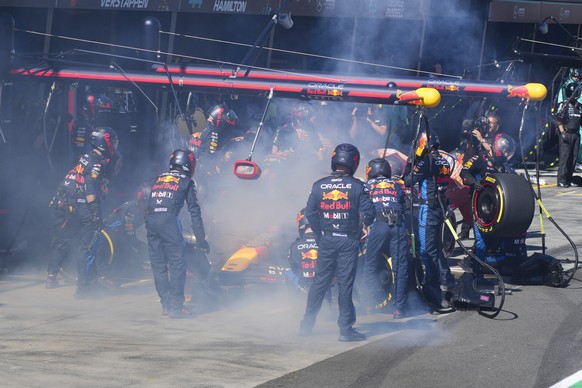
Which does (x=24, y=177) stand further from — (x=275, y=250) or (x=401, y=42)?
(x=401, y=42)

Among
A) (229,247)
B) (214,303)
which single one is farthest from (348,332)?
(229,247)

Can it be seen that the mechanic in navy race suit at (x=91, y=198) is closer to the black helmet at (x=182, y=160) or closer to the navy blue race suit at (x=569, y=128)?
the black helmet at (x=182, y=160)

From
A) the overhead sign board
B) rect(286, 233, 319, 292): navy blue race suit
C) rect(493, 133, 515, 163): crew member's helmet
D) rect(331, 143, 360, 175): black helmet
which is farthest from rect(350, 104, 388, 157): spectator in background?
rect(331, 143, 360, 175): black helmet

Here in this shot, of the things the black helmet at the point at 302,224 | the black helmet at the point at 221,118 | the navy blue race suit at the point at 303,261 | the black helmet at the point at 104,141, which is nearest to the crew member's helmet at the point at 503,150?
the black helmet at the point at 302,224

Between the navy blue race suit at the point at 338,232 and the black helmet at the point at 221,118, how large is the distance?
16.5ft

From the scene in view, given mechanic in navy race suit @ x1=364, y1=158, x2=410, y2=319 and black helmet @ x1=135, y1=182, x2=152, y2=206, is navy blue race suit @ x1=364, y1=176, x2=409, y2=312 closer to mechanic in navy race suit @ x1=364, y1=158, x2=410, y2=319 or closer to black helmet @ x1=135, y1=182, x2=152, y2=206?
mechanic in navy race suit @ x1=364, y1=158, x2=410, y2=319

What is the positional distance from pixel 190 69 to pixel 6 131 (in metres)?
2.64

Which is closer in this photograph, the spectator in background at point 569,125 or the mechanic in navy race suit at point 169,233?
the mechanic in navy race suit at point 169,233

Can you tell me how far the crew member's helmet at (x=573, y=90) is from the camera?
18.4m

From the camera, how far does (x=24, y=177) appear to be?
13422mm

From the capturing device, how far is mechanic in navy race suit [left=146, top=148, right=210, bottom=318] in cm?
1086

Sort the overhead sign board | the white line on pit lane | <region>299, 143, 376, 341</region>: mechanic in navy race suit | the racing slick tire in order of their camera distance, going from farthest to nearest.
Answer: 1. the overhead sign board
2. the racing slick tire
3. <region>299, 143, 376, 341</region>: mechanic in navy race suit
4. the white line on pit lane

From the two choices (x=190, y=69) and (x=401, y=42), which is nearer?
(x=190, y=69)

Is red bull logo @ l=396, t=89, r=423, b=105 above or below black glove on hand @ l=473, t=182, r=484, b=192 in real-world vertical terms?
above
